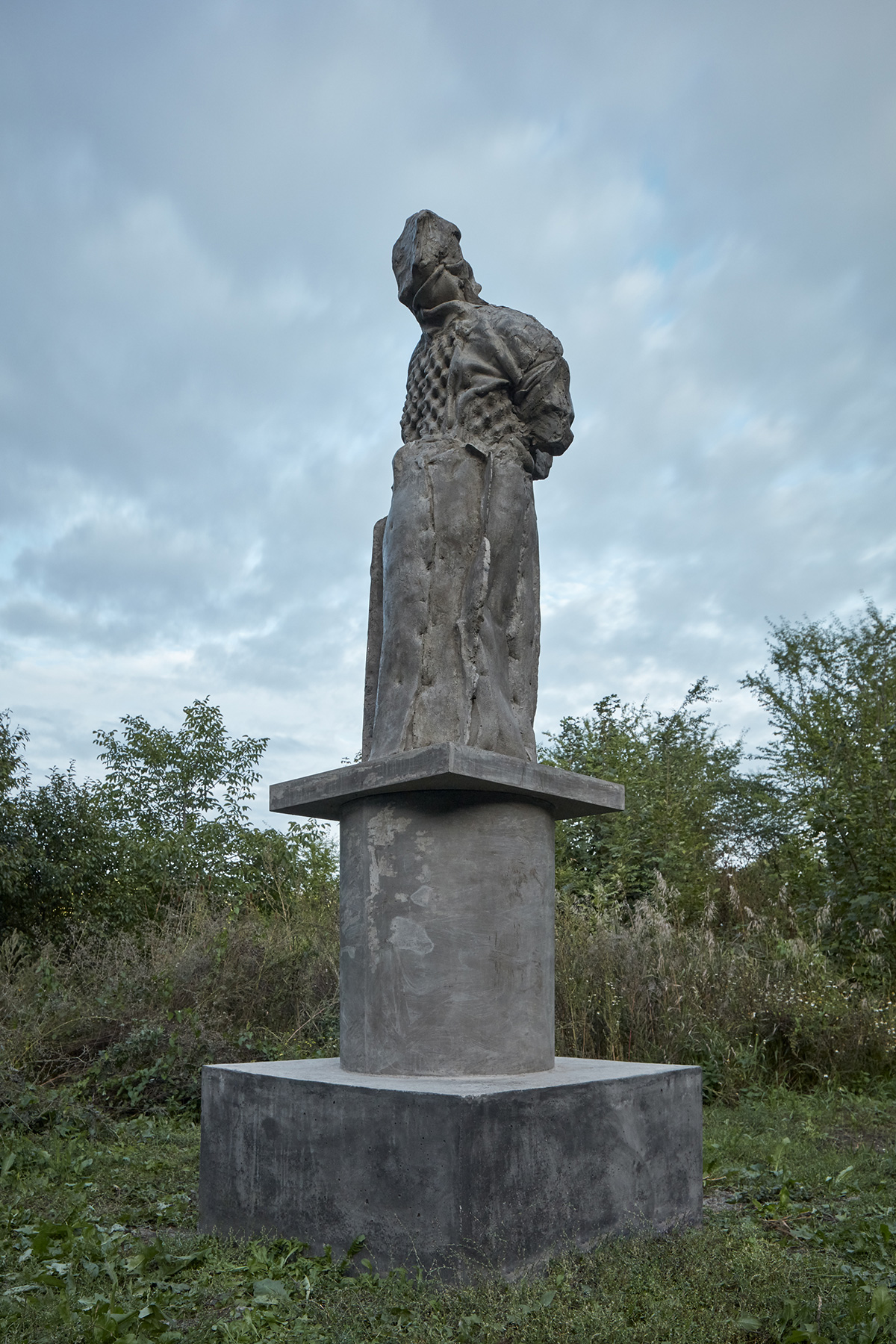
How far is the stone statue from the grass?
179 centimetres

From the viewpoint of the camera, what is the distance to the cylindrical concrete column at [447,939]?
12.3 feet

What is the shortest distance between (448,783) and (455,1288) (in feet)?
5.03

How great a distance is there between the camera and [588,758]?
1867cm

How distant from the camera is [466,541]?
4.33 m

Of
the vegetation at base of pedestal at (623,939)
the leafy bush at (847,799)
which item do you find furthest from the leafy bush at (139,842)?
the leafy bush at (847,799)

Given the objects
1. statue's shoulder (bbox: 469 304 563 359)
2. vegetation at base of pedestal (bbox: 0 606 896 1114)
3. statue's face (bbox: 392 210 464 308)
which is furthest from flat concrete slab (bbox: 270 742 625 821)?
vegetation at base of pedestal (bbox: 0 606 896 1114)

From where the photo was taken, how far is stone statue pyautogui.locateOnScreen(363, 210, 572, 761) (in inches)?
165

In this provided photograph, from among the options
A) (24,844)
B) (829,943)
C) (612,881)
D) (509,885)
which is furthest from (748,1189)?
(24,844)

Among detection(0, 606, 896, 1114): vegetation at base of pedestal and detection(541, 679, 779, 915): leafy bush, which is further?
detection(541, 679, 779, 915): leafy bush

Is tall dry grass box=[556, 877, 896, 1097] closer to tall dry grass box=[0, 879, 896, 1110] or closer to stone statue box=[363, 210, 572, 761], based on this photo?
tall dry grass box=[0, 879, 896, 1110]

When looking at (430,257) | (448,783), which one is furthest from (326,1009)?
(430,257)

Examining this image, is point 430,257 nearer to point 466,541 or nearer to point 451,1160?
point 466,541

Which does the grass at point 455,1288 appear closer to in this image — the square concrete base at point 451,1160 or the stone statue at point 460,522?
the square concrete base at point 451,1160

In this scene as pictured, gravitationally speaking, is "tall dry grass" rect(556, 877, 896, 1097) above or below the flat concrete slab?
below
